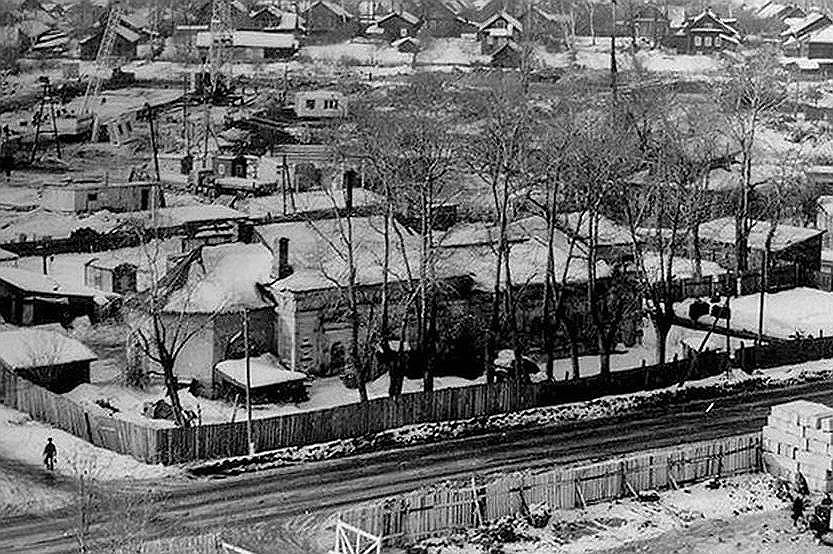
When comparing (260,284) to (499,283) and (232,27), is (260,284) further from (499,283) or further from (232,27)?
(232,27)

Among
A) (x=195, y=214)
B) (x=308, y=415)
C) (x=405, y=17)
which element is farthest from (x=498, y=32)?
(x=308, y=415)

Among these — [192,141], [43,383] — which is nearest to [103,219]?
[192,141]

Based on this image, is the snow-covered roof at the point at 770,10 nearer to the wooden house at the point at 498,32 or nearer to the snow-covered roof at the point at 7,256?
the wooden house at the point at 498,32

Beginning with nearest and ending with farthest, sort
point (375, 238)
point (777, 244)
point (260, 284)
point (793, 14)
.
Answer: point (260, 284), point (375, 238), point (777, 244), point (793, 14)

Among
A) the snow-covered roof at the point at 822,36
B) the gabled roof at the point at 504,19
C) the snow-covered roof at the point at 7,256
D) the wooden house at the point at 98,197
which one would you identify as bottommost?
the snow-covered roof at the point at 7,256

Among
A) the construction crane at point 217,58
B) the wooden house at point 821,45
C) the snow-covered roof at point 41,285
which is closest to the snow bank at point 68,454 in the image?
the snow-covered roof at point 41,285

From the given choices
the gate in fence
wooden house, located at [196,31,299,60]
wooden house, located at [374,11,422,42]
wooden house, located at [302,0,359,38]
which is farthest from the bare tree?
the gate in fence
